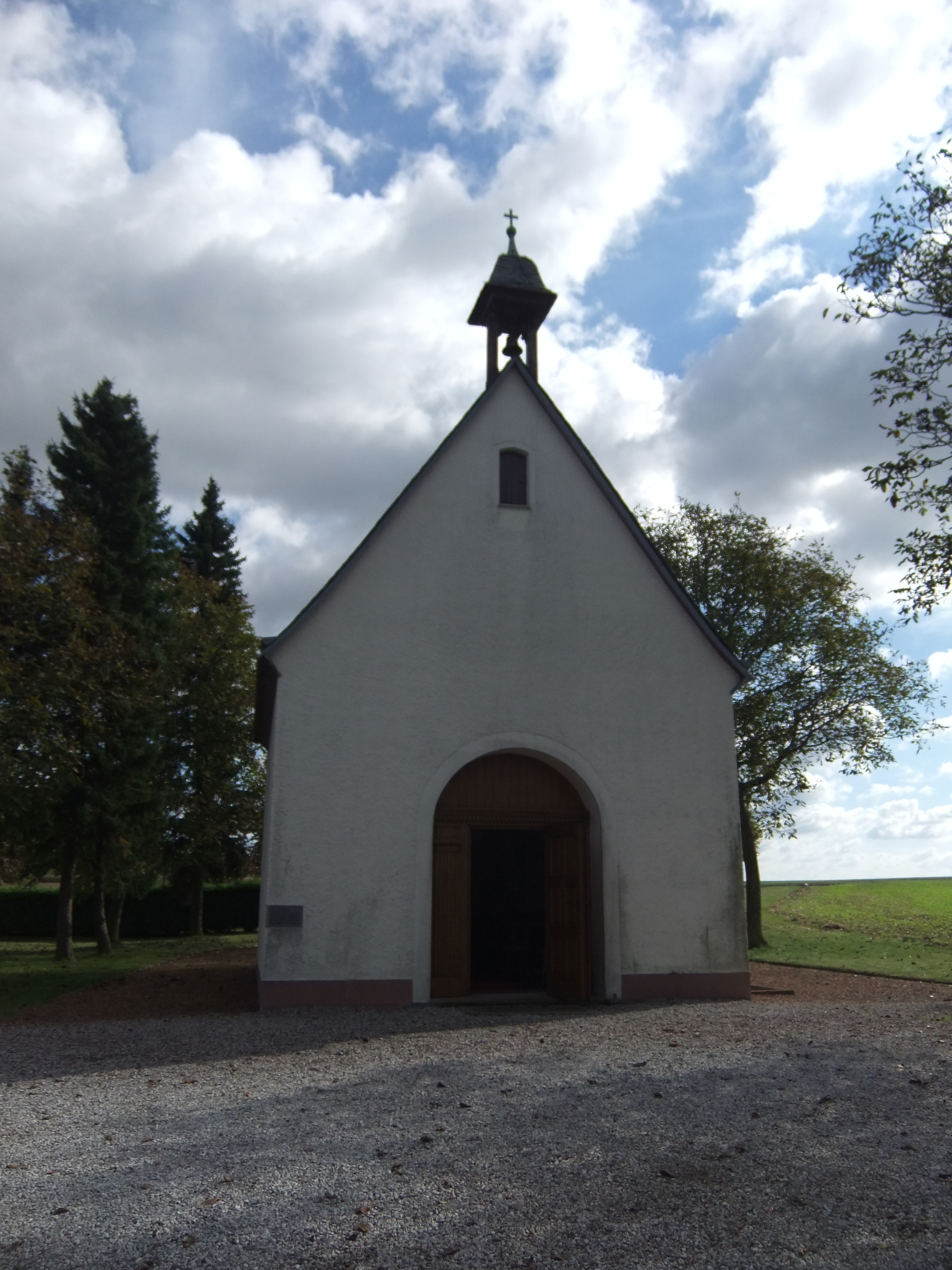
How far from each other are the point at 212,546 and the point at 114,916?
16.2 m

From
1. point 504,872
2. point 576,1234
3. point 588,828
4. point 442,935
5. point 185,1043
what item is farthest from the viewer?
point 504,872

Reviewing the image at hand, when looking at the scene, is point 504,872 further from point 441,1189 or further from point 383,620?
point 441,1189

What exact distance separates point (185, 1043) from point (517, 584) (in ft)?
25.8

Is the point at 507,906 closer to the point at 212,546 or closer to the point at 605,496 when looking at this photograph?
the point at 605,496

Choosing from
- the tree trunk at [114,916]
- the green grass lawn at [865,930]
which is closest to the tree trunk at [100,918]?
the tree trunk at [114,916]

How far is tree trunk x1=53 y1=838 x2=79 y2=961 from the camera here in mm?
22875

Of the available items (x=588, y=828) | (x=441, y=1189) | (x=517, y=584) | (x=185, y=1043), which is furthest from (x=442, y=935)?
(x=441, y=1189)

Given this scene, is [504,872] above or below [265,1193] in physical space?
above

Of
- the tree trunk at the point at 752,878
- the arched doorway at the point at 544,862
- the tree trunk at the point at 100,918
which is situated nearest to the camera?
the arched doorway at the point at 544,862

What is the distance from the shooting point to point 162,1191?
5492 millimetres

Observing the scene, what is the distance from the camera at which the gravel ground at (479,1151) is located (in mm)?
4715

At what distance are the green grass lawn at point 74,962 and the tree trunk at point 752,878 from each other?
14.1 metres

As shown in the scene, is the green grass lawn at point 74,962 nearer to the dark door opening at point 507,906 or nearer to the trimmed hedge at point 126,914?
the trimmed hedge at point 126,914

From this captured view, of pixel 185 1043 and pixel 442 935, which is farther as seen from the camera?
pixel 442 935
